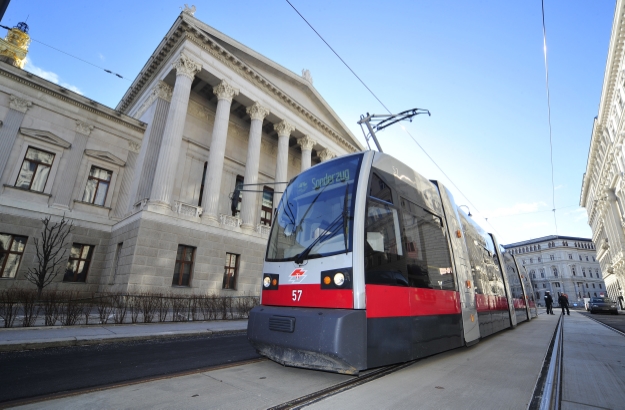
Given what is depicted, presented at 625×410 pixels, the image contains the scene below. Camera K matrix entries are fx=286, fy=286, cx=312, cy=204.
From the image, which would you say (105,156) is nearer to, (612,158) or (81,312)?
(81,312)

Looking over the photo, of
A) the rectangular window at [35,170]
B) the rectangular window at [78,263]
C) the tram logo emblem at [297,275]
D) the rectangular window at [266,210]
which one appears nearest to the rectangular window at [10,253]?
the rectangular window at [78,263]

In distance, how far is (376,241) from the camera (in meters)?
3.98

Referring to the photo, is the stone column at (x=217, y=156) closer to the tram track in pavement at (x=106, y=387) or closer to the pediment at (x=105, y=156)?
the pediment at (x=105, y=156)

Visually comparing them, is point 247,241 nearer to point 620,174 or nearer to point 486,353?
point 486,353

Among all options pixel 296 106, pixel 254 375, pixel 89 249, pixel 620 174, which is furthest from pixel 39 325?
pixel 620 174

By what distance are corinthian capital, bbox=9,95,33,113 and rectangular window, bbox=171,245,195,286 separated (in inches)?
491

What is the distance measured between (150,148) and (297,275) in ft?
64.5

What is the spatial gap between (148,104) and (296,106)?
12.2 m

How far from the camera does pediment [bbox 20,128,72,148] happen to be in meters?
17.0

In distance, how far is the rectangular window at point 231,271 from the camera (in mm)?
19250

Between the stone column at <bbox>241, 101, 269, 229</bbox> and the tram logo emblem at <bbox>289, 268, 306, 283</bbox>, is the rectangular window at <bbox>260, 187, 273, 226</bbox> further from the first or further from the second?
the tram logo emblem at <bbox>289, 268, 306, 283</bbox>

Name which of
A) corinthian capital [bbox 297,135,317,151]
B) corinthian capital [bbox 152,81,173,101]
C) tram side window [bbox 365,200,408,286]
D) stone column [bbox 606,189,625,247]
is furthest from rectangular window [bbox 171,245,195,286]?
stone column [bbox 606,189,625,247]

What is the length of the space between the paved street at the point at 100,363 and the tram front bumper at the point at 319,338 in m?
1.57

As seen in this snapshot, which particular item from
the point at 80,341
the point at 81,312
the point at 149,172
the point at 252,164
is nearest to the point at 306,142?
the point at 252,164
